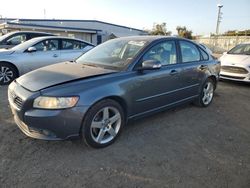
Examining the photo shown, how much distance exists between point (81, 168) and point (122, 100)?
112cm

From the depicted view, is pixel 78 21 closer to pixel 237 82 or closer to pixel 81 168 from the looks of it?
pixel 237 82

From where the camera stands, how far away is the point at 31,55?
279 inches

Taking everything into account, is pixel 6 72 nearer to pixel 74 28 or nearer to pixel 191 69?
pixel 191 69

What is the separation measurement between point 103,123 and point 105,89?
50cm

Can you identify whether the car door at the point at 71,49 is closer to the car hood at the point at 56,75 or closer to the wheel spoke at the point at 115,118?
the car hood at the point at 56,75

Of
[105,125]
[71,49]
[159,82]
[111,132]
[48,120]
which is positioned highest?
[71,49]

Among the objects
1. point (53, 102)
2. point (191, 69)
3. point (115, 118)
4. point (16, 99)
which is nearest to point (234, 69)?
point (191, 69)

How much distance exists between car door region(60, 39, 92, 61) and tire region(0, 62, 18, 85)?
4.95 ft

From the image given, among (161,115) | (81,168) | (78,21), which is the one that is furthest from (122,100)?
(78,21)

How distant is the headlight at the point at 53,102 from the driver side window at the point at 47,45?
4820mm

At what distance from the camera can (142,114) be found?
3945 millimetres

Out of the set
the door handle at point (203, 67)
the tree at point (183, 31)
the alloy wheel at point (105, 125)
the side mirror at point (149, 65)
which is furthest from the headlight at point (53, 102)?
the tree at point (183, 31)

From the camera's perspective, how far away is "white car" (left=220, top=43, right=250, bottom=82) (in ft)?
25.1

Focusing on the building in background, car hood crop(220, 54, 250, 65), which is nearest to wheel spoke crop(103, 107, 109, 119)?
car hood crop(220, 54, 250, 65)
